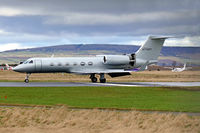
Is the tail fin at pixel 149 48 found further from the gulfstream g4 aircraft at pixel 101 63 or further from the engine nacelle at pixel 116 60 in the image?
the engine nacelle at pixel 116 60

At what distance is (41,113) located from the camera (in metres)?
20.5

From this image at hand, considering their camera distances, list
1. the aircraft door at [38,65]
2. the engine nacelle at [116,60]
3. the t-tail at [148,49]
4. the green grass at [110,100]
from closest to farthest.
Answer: the green grass at [110,100] → the aircraft door at [38,65] → the engine nacelle at [116,60] → the t-tail at [148,49]

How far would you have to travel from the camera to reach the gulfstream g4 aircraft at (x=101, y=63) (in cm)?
5202

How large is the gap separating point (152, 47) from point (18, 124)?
38436mm

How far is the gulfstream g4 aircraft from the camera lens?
52019 millimetres

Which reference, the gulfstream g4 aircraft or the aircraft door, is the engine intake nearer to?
the gulfstream g4 aircraft

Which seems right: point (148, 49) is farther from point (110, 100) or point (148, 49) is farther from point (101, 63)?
point (110, 100)

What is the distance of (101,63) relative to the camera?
53812mm

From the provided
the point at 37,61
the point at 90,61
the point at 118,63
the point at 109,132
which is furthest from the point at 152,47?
the point at 109,132

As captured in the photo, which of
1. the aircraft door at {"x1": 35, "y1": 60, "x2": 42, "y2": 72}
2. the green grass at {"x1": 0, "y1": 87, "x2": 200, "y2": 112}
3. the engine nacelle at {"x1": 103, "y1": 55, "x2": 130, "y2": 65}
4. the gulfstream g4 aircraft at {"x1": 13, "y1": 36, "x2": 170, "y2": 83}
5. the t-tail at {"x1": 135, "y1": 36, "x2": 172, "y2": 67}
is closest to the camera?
the green grass at {"x1": 0, "y1": 87, "x2": 200, "y2": 112}

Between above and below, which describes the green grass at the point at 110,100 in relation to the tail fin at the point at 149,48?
below

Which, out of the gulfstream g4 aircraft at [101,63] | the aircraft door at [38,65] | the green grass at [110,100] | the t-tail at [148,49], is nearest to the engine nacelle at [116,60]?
the gulfstream g4 aircraft at [101,63]

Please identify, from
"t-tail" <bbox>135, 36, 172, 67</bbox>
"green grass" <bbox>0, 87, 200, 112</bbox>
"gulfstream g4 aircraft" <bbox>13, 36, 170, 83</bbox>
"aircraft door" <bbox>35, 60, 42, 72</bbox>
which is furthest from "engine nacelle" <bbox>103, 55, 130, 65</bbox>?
"green grass" <bbox>0, 87, 200, 112</bbox>

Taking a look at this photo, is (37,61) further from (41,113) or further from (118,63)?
Answer: (41,113)
